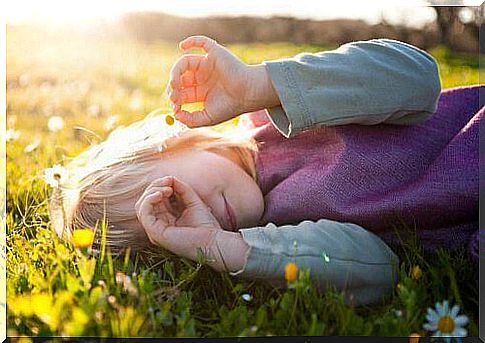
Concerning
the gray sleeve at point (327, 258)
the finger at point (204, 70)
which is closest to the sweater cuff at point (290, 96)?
the finger at point (204, 70)

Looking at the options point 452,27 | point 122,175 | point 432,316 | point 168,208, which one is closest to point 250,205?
point 168,208

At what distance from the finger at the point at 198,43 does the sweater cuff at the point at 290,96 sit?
0.13m

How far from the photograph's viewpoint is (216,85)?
1.78 meters

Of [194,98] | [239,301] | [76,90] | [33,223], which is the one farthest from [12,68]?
[239,301]

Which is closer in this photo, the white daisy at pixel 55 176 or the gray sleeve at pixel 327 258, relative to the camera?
the gray sleeve at pixel 327 258

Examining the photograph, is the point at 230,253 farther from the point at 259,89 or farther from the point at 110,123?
the point at 110,123

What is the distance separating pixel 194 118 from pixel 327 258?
1.48 ft

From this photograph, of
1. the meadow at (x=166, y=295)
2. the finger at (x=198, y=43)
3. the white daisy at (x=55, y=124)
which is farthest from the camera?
the white daisy at (x=55, y=124)

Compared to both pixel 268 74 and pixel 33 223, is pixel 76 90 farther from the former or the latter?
pixel 268 74

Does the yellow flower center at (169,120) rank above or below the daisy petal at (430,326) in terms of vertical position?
above

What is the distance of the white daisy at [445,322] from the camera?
135 centimetres

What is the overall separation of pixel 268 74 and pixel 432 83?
39 centimetres

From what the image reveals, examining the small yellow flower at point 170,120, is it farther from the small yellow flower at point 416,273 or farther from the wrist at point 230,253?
the small yellow flower at point 416,273

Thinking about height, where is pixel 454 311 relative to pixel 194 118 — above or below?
below
